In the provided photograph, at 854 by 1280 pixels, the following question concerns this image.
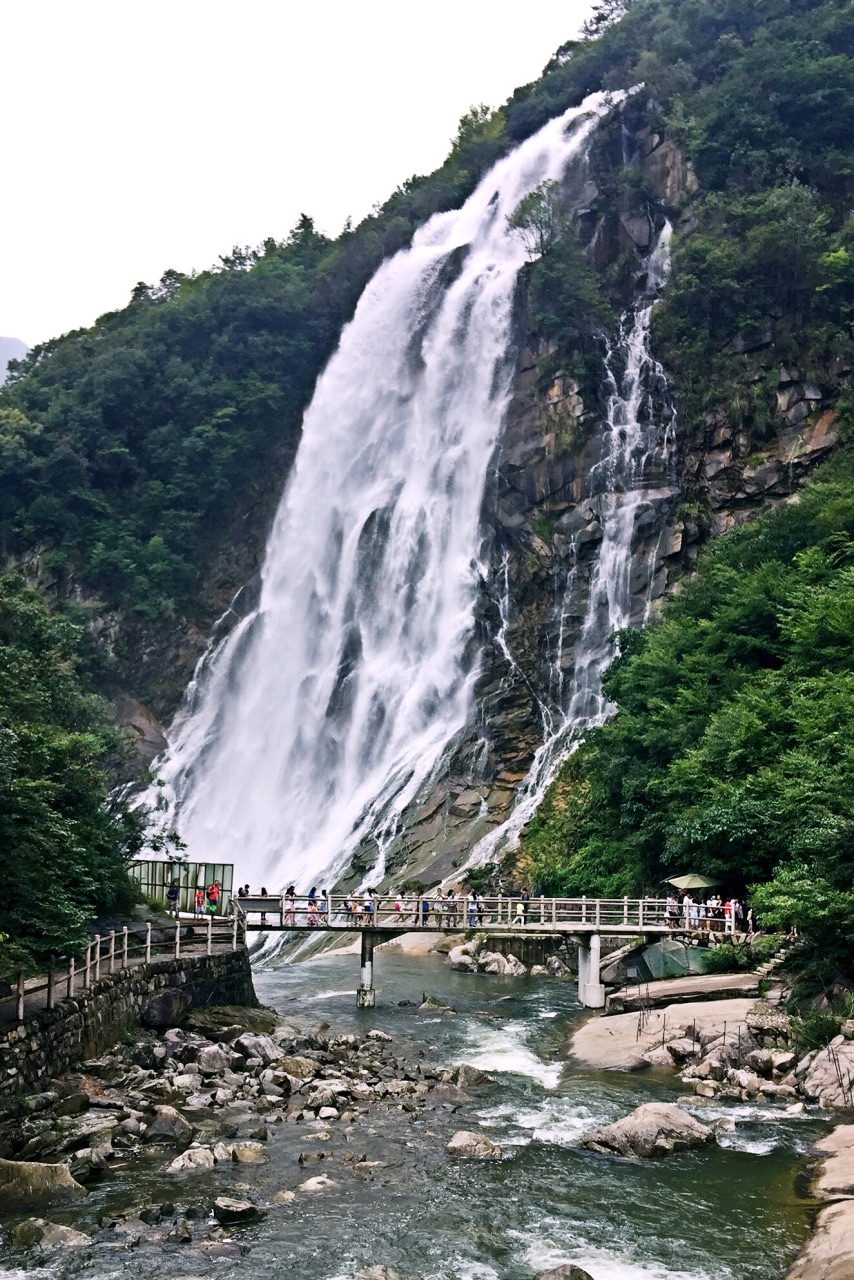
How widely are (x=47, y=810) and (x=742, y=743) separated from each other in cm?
1728

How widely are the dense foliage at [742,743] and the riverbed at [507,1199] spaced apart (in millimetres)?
5543

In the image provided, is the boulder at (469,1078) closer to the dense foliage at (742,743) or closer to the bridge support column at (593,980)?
the dense foliage at (742,743)

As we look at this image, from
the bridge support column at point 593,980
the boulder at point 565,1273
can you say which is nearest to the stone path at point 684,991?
the bridge support column at point 593,980

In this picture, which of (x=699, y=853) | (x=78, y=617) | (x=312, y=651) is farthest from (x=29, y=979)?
(x=78, y=617)

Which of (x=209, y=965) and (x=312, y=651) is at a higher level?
(x=312, y=651)

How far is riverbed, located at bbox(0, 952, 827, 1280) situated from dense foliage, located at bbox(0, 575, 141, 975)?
13.3 feet

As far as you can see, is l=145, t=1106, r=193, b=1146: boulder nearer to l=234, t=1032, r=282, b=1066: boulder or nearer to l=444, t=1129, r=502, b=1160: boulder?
l=444, t=1129, r=502, b=1160: boulder

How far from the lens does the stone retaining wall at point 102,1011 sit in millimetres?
14930

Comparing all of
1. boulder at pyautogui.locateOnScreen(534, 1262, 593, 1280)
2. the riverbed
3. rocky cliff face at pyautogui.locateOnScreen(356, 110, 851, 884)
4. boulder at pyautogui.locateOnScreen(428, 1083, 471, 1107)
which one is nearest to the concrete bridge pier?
the riverbed

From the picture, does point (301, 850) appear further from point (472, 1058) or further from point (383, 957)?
point (472, 1058)

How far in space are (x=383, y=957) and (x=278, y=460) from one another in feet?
115

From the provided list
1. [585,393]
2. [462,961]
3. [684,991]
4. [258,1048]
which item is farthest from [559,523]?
[258,1048]

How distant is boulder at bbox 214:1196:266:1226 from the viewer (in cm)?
1155

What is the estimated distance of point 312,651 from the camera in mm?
51562
